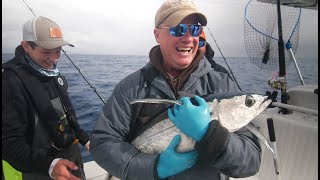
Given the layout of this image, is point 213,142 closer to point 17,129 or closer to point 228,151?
point 228,151

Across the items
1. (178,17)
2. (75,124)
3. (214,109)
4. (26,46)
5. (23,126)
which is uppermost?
(178,17)

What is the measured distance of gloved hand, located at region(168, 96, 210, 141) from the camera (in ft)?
5.18

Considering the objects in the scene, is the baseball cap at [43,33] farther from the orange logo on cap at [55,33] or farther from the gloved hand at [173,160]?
the gloved hand at [173,160]

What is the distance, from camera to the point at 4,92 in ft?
7.67

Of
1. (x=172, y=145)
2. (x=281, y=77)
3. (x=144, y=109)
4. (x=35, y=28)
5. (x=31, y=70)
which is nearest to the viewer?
(x=172, y=145)

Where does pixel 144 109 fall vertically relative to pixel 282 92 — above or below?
above

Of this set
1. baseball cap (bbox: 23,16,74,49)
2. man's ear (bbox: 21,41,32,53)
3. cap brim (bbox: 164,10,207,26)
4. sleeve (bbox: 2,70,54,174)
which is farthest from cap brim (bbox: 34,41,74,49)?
cap brim (bbox: 164,10,207,26)

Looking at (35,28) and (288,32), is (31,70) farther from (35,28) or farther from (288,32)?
(288,32)

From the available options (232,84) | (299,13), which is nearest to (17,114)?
(232,84)

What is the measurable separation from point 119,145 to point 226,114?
705mm

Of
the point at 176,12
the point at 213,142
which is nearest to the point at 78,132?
the point at 176,12

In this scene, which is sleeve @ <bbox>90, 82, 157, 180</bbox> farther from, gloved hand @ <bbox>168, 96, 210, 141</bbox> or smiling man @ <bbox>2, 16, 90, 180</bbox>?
smiling man @ <bbox>2, 16, 90, 180</bbox>

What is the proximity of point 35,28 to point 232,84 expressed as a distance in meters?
2.18

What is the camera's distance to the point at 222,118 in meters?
1.69
